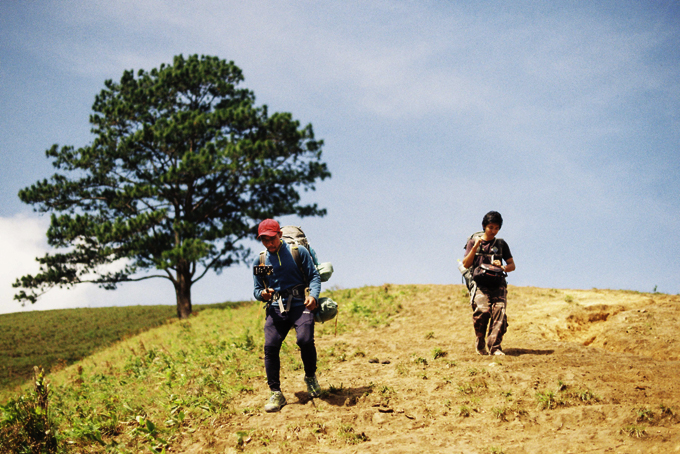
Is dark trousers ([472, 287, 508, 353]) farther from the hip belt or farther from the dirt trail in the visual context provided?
the hip belt

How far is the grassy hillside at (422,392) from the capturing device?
5.81m

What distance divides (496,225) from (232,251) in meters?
18.2

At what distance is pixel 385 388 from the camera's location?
7355 millimetres

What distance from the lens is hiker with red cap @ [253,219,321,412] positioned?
259 inches

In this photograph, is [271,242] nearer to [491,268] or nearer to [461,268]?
[461,268]

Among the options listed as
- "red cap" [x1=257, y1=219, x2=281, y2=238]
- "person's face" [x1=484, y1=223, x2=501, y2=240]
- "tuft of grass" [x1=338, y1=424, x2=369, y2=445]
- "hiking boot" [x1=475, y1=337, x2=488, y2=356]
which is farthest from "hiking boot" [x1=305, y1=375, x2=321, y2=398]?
"person's face" [x1=484, y1=223, x2=501, y2=240]

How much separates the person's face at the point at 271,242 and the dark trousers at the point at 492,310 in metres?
3.58

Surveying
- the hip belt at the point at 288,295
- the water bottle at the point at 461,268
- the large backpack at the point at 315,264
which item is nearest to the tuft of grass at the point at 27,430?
the hip belt at the point at 288,295

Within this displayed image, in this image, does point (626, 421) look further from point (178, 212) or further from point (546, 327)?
point (178, 212)

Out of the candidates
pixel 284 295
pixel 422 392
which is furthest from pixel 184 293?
pixel 422 392

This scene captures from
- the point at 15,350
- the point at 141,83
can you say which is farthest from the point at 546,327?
the point at 15,350

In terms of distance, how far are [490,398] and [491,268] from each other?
2.09 m

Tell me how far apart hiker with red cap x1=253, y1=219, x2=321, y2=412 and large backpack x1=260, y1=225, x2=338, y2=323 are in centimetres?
3

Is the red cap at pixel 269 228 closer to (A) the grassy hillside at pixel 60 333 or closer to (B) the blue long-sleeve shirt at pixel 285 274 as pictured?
(B) the blue long-sleeve shirt at pixel 285 274
